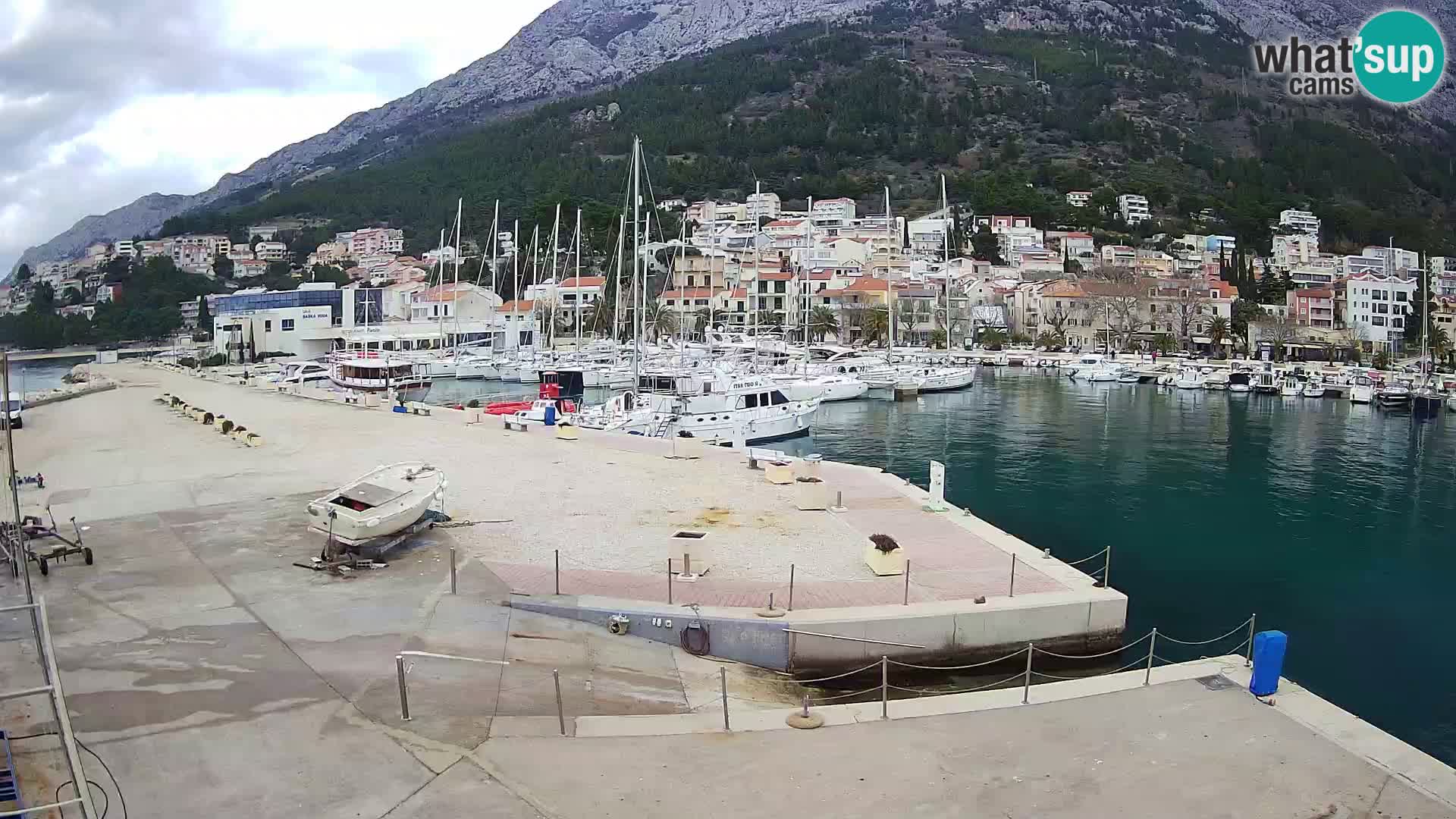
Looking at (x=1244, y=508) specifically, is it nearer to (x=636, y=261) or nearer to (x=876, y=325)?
(x=636, y=261)

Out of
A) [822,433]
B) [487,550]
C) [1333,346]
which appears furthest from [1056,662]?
[1333,346]

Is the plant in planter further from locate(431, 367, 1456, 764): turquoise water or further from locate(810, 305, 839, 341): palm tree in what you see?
locate(810, 305, 839, 341): palm tree

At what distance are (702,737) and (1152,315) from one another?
10152 cm

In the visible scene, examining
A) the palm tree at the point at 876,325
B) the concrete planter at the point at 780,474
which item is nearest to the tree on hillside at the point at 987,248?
the palm tree at the point at 876,325

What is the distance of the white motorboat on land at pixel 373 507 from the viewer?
47.1 feet

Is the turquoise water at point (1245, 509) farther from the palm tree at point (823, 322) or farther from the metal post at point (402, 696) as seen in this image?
the palm tree at point (823, 322)

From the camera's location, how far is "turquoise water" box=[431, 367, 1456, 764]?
52.9 ft

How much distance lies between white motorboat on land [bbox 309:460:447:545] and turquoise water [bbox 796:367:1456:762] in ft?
37.4

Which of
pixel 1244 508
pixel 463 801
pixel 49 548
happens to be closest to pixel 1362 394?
pixel 1244 508

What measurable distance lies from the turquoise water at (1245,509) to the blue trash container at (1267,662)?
14.7 feet

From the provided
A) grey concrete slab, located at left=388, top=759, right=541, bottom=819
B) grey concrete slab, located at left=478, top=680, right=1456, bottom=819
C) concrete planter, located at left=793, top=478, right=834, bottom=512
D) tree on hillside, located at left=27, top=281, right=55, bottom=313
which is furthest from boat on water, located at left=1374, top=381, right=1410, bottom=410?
tree on hillside, located at left=27, top=281, right=55, bottom=313

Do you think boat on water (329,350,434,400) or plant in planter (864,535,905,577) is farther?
boat on water (329,350,434,400)

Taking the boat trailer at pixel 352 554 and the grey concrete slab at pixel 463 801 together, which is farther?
the boat trailer at pixel 352 554

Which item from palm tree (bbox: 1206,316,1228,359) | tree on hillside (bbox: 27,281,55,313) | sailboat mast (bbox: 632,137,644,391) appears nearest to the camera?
sailboat mast (bbox: 632,137,644,391)
